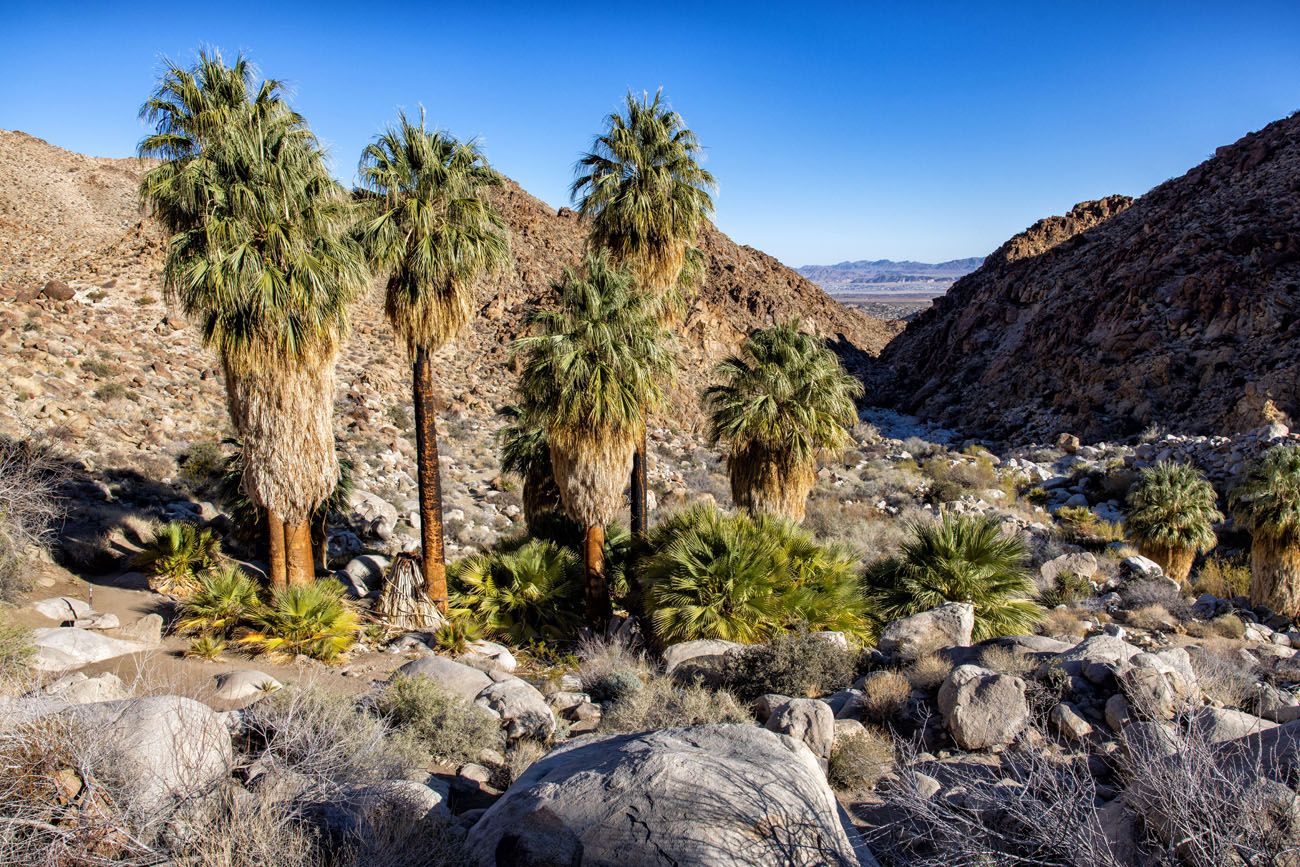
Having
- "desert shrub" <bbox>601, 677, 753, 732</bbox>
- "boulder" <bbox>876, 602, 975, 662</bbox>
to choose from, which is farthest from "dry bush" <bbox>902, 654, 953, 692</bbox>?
"desert shrub" <bbox>601, 677, 753, 732</bbox>

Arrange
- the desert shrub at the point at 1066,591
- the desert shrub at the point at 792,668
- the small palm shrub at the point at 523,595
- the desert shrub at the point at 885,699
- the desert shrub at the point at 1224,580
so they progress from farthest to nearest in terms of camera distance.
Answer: the desert shrub at the point at 1224,580 → the desert shrub at the point at 1066,591 → the small palm shrub at the point at 523,595 → the desert shrub at the point at 792,668 → the desert shrub at the point at 885,699

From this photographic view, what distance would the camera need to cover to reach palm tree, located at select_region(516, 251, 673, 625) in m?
12.8

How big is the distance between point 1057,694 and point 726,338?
133 feet

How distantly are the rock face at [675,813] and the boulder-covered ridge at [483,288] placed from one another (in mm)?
20120

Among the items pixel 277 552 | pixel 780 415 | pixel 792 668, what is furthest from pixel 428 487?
pixel 792 668

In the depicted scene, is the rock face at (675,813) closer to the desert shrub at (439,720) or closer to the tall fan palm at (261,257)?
the desert shrub at (439,720)

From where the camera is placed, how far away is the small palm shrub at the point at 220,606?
1145 cm

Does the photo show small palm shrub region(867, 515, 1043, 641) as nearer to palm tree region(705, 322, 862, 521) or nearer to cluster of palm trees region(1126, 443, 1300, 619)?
palm tree region(705, 322, 862, 521)

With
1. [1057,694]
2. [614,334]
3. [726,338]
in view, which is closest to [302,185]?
[614,334]

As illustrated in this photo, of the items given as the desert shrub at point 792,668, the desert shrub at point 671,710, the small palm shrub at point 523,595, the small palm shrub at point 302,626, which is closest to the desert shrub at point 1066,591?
the desert shrub at point 792,668

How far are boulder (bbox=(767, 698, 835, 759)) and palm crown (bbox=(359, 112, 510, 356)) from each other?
873 centimetres

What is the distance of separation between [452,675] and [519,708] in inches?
51.2

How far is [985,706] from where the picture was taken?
701 cm

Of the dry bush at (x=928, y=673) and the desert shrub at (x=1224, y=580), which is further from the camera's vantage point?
the desert shrub at (x=1224, y=580)
